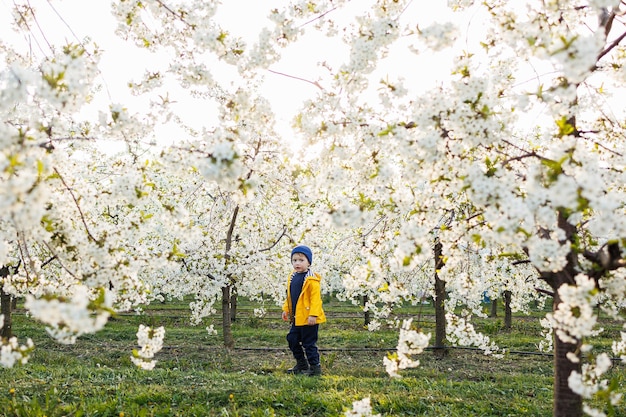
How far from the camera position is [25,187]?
2172 mm

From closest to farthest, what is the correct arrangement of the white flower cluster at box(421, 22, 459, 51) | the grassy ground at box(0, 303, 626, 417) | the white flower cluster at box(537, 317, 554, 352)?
the white flower cluster at box(421, 22, 459, 51) → the white flower cluster at box(537, 317, 554, 352) → the grassy ground at box(0, 303, 626, 417)

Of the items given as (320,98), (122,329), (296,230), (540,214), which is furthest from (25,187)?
(122,329)

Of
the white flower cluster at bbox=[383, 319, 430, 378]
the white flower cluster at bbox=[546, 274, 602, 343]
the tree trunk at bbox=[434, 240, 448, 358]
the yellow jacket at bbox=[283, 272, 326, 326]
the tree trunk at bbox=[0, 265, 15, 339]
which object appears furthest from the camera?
the tree trunk at bbox=[0, 265, 15, 339]

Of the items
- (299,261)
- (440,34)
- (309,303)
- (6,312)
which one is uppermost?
(440,34)

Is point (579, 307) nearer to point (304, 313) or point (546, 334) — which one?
point (304, 313)

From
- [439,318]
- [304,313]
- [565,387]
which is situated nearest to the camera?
[565,387]

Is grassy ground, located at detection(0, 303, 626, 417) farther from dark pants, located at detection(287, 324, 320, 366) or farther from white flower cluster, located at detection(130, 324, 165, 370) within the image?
white flower cluster, located at detection(130, 324, 165, 370)

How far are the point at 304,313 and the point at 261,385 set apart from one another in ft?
4.29

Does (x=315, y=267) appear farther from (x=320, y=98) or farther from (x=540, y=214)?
(x=540, y=214)

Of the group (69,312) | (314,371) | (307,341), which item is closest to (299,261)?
(307,341)

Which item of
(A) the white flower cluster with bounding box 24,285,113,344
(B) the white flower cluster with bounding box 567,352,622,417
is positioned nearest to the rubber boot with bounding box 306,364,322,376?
(B) the white flower cluster with bounding box 567,352,622,417

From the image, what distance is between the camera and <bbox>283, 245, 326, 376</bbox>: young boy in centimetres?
714

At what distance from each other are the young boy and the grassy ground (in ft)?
1.43

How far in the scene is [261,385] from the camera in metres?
6.26
